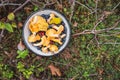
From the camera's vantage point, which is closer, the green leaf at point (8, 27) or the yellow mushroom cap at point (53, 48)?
the green leaf at point (8, 27)

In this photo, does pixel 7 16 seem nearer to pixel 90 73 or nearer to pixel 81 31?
pixel 81 31

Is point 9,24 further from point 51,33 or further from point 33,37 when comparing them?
point 51,33

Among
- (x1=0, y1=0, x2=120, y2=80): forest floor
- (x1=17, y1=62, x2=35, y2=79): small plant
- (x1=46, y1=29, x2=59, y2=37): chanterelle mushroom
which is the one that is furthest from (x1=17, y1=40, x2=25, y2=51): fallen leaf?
(x1=46, y1=29, x2=59, y2=37): chanterelle mushroom

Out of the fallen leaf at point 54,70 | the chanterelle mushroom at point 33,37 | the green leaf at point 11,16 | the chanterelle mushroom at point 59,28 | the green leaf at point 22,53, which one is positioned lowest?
the fallen leaf at point 54,70

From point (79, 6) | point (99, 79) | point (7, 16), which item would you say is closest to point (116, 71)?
point (99, 79)

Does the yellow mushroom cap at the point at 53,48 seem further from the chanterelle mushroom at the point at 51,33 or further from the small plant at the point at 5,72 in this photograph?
the small plant at the point at 5,72

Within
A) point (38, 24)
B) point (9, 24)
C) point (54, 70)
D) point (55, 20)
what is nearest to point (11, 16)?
point (9, 24)

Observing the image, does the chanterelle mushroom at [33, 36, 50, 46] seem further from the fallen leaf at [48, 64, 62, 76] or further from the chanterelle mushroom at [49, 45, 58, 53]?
the fallen leaf at [48, 64, 62, 76]

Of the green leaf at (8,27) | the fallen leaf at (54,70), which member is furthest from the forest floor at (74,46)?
the green leaf at (8,27)
